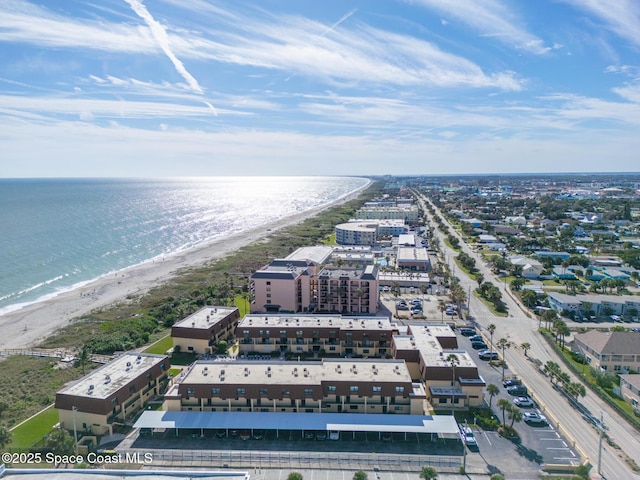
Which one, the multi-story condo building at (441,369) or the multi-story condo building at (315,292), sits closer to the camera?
the multi-story condo building at (441,369)

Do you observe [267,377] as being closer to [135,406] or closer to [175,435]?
[175,435]

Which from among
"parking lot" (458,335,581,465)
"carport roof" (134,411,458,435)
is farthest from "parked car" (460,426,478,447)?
"carport roof" (134,411,458,435)

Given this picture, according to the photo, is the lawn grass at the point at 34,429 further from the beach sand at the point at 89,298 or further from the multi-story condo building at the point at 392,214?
the multi-story condo building at the point at 392,214

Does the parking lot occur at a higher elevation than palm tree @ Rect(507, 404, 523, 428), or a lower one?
lower

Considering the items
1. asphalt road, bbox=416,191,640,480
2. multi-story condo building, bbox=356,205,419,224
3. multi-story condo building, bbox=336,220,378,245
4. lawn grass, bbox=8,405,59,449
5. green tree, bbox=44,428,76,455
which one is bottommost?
asphalt road, bbox=416,191,640,480

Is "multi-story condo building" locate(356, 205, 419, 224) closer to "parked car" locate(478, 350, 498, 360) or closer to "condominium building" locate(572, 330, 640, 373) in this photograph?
"parked car" locate(478, 350, 498, 360)

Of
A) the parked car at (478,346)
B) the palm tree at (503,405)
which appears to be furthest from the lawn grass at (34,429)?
the parked car at (478,346)

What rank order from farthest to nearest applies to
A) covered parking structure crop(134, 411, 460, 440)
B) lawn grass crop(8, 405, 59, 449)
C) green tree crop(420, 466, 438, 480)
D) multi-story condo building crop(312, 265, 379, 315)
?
multi-story condo building crop(312, 265, 379, 315)
covered parking structure crop(134, 411, 460, 440)
lawn grass crop(8, 405, 59, 449)
green tree crop(420, 466, 438, 480)
